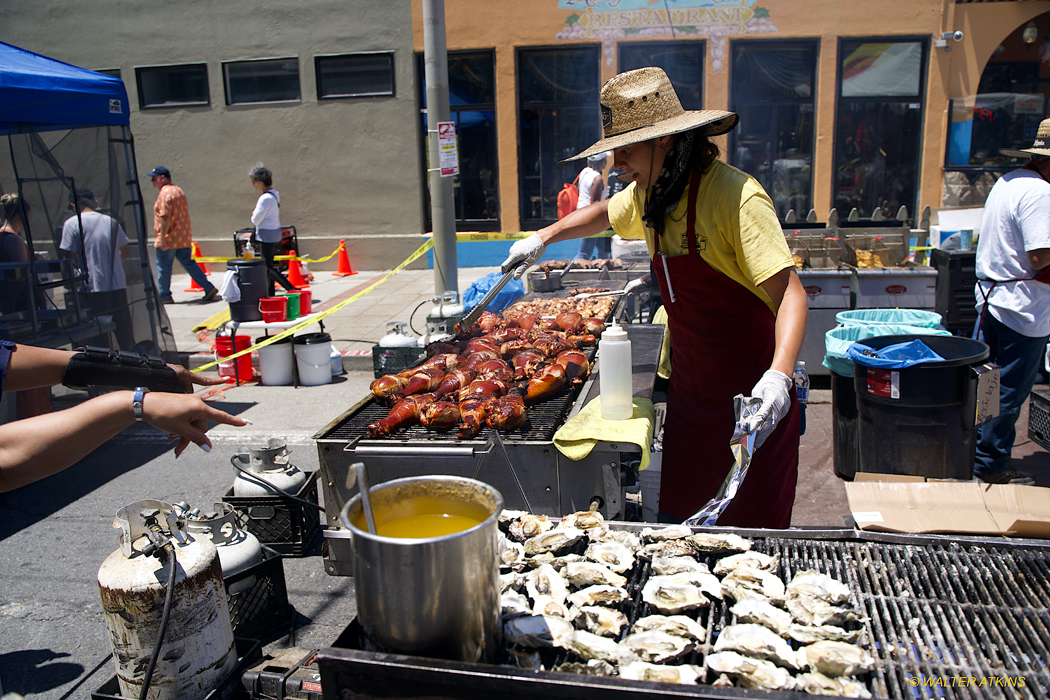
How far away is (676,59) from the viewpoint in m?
13.6

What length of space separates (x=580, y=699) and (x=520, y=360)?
8.85 feet

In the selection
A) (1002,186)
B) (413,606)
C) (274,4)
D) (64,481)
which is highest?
(274,4)

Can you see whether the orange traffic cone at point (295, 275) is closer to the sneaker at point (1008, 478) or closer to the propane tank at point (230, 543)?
the propane tank at point (230, 543)

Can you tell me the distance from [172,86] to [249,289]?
31.4 ft

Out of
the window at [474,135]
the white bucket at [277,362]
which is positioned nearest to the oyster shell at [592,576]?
the white bucket at [277,362]

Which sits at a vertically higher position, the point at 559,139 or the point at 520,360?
the point at 559,139

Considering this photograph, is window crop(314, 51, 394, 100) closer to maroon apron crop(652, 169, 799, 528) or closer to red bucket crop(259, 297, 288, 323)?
red bucket crop(259, 297, 288, 323)

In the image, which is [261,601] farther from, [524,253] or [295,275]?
[295,275]

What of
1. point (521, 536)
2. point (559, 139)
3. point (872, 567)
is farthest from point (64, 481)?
point (559, 139)

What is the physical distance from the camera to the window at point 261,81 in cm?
1459

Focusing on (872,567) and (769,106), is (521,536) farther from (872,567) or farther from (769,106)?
(769,106)

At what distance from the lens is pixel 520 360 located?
13.3 feet

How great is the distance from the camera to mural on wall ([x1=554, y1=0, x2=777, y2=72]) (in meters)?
13.1

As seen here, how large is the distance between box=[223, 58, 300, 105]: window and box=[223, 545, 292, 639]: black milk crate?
13.3m
